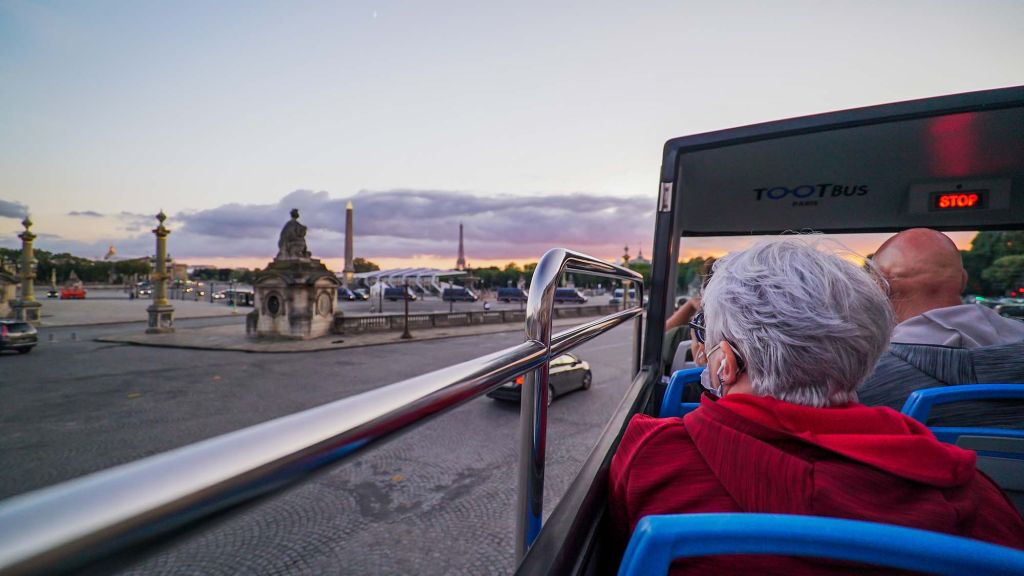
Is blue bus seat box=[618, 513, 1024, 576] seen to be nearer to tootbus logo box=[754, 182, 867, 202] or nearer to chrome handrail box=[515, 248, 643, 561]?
chrome handrail box=[515, 248, 643, 561]

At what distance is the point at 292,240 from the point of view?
818 inches

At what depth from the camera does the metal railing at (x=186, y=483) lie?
11.7 inches

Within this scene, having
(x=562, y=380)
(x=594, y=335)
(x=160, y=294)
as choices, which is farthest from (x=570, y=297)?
(x=594, y=335)

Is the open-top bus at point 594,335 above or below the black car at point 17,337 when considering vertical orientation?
above

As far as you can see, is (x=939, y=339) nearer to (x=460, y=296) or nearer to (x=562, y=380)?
(x=562, y=380)

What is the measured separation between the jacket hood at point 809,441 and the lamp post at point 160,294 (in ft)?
89.6

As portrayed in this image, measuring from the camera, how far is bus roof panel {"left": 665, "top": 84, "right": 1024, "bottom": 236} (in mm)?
2756

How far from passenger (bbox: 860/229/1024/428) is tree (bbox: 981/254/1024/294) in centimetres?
234

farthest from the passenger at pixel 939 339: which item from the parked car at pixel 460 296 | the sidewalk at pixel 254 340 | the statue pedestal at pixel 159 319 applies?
the parked car at pixel 460 296

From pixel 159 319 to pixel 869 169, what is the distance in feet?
93.3

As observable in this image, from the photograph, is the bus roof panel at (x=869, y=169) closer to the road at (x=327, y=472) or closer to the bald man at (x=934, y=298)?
the bald man at (x=934, y=298)

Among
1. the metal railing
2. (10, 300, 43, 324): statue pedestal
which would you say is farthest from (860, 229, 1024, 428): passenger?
(10, 300, 43, 324): statue pedestal

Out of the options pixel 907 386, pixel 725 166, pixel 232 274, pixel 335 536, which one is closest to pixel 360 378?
pixel 335 536

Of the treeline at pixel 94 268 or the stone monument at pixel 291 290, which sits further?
the treeline at pixel 94 268
